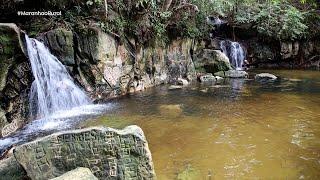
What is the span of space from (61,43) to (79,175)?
7459 millimetres

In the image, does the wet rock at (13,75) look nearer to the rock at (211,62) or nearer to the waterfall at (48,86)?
the waterfall at (48,86)

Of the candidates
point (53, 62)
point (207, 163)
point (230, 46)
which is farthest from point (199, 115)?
point (230, 46)

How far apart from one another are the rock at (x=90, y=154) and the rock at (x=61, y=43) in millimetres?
6754

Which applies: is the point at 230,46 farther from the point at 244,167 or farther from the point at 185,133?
the point at 244,167

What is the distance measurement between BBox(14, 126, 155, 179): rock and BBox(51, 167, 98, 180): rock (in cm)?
24

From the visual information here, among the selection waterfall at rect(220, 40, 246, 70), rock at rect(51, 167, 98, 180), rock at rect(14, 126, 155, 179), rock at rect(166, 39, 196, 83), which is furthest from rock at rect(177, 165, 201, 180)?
waterfall at rect(220, 40, 246, 70)

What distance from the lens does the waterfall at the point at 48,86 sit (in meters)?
9.17

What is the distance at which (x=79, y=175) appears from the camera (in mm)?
3902

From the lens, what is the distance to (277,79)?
53.4 feet

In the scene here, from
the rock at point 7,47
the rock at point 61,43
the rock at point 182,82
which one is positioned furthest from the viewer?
the rock at point 182,82

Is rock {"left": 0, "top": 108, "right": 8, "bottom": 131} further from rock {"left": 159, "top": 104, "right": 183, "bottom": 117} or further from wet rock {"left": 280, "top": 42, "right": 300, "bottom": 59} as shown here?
wet rock {"left": 280, "top": 42, "right": 300, "bottom": 59}

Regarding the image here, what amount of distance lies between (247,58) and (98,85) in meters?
13.0

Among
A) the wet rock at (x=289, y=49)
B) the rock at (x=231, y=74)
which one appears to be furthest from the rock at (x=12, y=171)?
the wet rock at (x=289, y=49)

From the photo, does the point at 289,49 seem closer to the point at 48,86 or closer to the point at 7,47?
the point at 48,86
